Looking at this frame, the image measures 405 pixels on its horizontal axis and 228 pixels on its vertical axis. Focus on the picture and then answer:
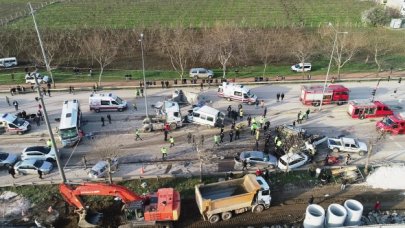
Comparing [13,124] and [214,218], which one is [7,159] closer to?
[13,124]

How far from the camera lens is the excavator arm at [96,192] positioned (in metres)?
26.9

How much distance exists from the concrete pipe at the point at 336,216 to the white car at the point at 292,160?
6.15m

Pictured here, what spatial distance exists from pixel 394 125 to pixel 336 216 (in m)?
16.9

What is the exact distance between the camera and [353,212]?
26.5 meters

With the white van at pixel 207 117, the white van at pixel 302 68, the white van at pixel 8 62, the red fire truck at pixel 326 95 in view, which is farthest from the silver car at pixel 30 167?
the white van at pixel 302 68

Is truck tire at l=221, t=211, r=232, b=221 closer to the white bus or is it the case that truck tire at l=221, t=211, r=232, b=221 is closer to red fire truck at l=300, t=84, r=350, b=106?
the white bus

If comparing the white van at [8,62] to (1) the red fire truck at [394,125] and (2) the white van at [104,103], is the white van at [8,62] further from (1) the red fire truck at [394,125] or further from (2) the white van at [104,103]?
(1) the red fire truck at [394,125]

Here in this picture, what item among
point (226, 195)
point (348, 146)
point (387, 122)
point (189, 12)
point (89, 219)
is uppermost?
point (189, 12)

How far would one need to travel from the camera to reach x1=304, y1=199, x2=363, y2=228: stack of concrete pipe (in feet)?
85.5

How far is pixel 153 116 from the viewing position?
4116 cm

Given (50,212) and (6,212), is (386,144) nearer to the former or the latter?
(50,212)

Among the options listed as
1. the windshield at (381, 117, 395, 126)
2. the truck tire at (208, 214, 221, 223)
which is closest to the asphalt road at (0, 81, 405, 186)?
the windshield at (381, 117, 395, 126)

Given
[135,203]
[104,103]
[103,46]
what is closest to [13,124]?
[104,103]

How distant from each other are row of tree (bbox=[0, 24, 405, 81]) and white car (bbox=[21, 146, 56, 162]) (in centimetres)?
2089
